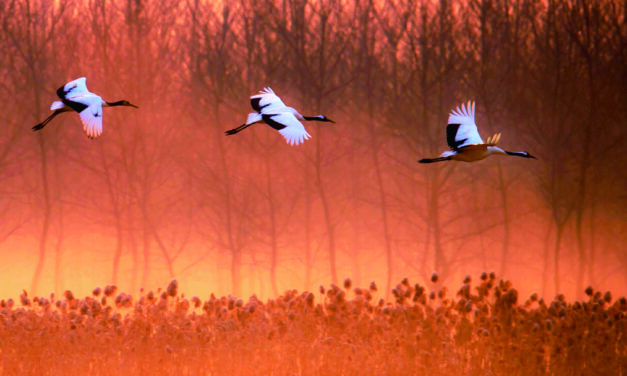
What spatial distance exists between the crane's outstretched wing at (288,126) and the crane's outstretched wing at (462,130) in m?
1.04

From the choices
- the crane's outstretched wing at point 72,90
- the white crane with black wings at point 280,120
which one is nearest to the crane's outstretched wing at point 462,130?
the white crane with black wings at point 280,120

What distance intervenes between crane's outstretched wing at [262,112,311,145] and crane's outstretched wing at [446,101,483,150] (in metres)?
1.04

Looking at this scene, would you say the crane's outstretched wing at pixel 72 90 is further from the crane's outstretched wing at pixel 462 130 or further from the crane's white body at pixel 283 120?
the crane's outstretched wing at pixel 462 130

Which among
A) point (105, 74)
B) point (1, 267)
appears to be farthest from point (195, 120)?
point (1, 267)

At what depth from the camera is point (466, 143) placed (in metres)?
5.42

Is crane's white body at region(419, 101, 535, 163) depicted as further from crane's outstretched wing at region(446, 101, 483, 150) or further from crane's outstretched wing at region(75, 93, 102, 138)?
crane's outstretched wing at region(75, 93, 102, 138)

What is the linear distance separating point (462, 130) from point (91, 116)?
265cm

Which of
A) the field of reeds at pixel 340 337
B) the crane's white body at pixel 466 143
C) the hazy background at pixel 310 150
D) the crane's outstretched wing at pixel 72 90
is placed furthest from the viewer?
the hazy background at pixel 310 150

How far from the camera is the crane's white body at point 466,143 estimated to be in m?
5.20

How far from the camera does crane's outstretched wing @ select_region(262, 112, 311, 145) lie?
17.4ft

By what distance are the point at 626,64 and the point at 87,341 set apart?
8.98 m

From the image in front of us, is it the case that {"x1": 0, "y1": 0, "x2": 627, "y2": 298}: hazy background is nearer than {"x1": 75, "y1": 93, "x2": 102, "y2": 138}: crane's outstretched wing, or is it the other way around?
{"x1": 75, "y1": 93, "x2": 102, "y2": 138}: crane's outstretched wing

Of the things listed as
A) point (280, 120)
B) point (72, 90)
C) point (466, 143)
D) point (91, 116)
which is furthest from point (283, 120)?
point (72, 90)

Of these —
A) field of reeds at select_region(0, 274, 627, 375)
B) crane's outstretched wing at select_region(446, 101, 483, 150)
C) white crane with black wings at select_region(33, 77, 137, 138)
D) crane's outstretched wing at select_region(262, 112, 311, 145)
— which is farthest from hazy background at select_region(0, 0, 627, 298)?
crane's outstretched wing at select_region(262, 112, 311, 145)
